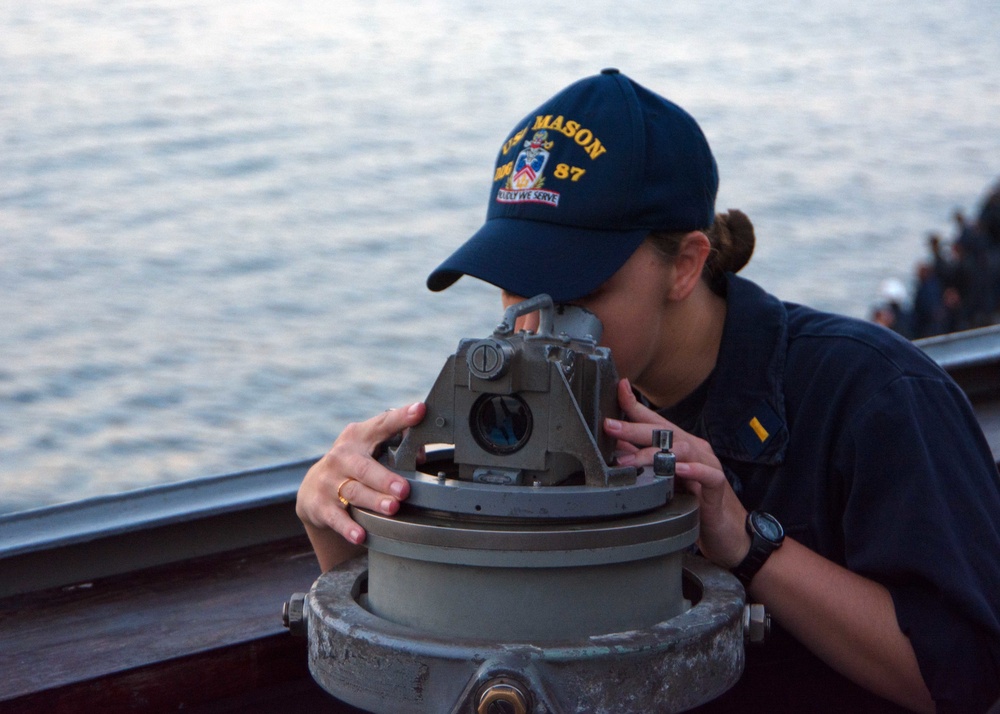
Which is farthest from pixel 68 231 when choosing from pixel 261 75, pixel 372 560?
pixel 372 560

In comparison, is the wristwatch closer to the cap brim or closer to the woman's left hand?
the woman's left hand

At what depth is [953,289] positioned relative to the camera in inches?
426

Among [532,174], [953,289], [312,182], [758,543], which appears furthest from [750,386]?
[953,289]

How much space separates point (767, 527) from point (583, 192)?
44 centimetres

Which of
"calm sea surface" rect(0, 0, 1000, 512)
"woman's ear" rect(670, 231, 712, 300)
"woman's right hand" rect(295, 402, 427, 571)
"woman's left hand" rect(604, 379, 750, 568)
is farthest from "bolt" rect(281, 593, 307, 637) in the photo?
"calm sea surface" rect(0, 0, 1000, 512)

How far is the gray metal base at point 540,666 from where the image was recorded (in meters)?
1.05

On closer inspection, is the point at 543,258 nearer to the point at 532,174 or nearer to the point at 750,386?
the point at 532,174

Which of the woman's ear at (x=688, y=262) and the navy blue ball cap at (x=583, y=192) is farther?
the woman's ear at (x=688, y=262)

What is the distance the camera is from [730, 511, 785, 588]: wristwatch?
1359 millimetres

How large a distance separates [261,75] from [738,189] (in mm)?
4889

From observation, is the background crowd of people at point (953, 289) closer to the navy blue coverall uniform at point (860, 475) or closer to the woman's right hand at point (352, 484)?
the navy blue coverall uniform at point (860, 475)

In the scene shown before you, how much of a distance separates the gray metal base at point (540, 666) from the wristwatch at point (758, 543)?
0.74 ft

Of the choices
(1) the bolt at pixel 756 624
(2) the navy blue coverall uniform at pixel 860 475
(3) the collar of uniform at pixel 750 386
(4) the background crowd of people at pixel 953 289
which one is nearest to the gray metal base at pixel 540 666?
(1) the bolt at pixel 756 624

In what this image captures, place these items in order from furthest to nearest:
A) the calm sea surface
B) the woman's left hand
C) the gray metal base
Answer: the calm sea surface, the woman's left hand, the gray metal base
